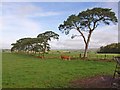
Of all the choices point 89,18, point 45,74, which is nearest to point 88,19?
point 89,18

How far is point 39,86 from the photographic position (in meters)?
14.1

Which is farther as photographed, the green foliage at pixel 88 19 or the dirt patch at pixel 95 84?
the green foliage at pixel 88 19

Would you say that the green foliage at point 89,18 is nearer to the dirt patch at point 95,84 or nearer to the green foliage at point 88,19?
the green foliage at point 88,19

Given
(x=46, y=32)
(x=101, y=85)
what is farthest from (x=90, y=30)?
(x=101, y=85)

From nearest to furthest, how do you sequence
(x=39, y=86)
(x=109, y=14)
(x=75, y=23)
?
(x=39, y=86) → (x=109, y=14) → (x=75, y=23)

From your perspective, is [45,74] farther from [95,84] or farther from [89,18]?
[89,18]

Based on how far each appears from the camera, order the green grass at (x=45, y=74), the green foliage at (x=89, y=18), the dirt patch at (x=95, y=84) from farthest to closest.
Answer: the green foliage at (x=89, y=18) < the green grass at (x=45, y=74) < the dirt patch at (x=95, y=84)

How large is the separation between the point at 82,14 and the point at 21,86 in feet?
122

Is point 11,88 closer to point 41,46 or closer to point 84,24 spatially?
point 84,24

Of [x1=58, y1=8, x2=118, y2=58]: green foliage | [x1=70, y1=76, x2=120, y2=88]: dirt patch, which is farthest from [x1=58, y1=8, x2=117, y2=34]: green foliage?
[x1=70, y1=76, x2=120, y2=88]: dirt patch

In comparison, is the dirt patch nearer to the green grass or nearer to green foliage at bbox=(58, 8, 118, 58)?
the green grass

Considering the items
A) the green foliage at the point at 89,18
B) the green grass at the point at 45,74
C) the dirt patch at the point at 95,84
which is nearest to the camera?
the dirt patch at the point at 95,84

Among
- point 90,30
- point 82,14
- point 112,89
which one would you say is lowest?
point 112,89

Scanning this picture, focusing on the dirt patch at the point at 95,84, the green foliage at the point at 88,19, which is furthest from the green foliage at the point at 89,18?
the dirt patch at the point at 95,84
